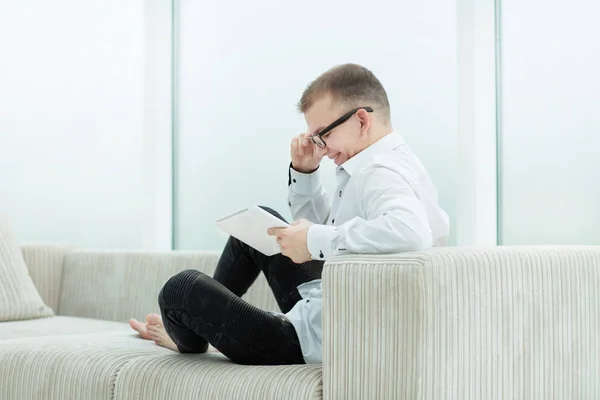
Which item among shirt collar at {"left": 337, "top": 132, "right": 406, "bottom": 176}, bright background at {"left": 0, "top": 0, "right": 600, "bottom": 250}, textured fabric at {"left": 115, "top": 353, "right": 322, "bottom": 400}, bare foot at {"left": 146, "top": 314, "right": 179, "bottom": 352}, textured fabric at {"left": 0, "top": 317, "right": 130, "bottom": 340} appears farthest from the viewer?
bright background at {"left": 0, "top": 0, "right": 600, "bottom": 250}

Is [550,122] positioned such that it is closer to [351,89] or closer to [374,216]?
[351,89]

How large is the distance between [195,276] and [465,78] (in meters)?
1.28

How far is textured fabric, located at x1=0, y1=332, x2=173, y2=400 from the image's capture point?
74.3 inches

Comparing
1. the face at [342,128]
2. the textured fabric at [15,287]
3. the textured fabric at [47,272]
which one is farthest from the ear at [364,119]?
the textured fabric at [47,272]

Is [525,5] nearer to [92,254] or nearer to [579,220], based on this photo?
[579,220]

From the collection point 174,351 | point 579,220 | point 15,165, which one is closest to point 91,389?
point 174,351

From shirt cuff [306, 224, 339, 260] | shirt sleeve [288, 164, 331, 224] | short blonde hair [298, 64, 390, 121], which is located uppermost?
short blonde hair [298, 64, 390, 121]

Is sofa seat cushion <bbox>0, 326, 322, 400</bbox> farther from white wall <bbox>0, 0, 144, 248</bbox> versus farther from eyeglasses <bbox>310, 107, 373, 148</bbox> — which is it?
white wall <bbox>0, 0, 144, 248</bbox>

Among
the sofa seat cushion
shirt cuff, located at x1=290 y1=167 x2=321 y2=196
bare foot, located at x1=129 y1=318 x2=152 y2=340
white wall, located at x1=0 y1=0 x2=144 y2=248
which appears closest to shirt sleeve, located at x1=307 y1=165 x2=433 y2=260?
the sofa seat cushion

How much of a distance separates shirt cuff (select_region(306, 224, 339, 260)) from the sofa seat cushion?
0.74 ft

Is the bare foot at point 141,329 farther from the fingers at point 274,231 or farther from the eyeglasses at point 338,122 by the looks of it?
the eyeglasses at point 338,122

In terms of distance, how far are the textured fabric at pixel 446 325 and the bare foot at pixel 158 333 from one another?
1.90 feet

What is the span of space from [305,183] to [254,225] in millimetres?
391

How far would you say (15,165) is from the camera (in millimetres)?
3709
